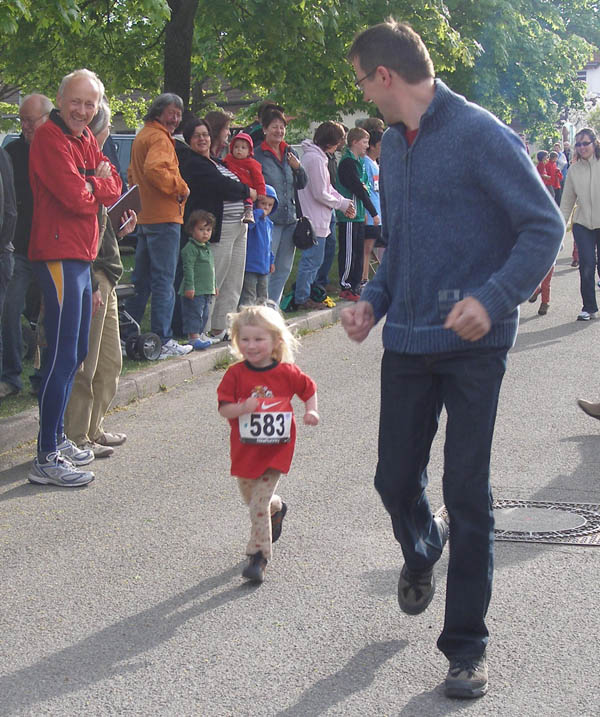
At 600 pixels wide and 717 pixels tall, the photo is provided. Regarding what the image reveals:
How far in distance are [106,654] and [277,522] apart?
130cm

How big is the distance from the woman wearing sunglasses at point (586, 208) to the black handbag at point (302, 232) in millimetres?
3024

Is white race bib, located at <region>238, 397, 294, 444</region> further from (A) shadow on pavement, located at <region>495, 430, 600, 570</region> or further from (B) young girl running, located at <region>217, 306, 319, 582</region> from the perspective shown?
(A) shadow on pavement, located at <region>495, 430, 600, 570</region>

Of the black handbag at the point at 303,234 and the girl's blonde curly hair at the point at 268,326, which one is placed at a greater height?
the girl's blonde curly hair at the point at 268,326

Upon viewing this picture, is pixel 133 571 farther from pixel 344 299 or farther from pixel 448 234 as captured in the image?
pixel 344 299

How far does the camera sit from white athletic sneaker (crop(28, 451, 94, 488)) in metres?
6.55

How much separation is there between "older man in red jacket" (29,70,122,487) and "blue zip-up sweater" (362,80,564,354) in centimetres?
303

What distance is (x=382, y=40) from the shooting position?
12.5ft

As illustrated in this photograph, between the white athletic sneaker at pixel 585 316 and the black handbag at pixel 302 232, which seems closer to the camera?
the black handbag at pixel 302 232

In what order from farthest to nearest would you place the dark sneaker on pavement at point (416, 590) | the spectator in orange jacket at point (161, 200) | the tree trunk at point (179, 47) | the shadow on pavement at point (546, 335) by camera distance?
the tree trunk at point (179, 47), the shadow on pavement at point (546, 335), the spectator in orange jacket at point (161, 200), the dark sneaker on pavement at point (416, 590)

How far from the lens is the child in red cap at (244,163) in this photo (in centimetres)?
1120

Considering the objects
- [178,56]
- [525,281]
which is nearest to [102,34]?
[178,56]

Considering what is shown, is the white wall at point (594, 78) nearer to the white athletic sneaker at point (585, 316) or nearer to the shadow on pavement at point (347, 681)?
the white athletic sneaker at point (585, 316)

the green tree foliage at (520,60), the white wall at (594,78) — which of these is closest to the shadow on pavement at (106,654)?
the green tree foliage at (520,60)

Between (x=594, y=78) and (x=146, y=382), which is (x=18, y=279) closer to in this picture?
(x=146, y=382)
